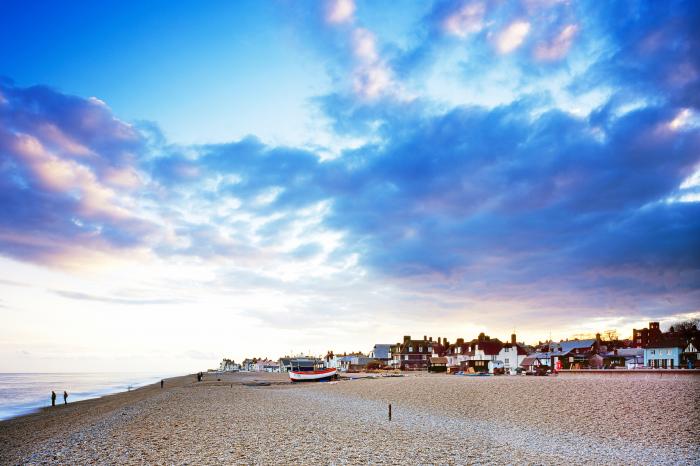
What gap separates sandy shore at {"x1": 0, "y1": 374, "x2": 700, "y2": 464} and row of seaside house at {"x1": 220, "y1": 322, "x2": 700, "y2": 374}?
46.0 metres

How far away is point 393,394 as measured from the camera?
52.4 metres

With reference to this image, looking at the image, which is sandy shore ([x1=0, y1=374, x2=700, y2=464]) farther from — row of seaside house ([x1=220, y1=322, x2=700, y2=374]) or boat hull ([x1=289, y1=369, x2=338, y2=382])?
boat hull ([x1=289, y1=369, x2=338, y2=382])

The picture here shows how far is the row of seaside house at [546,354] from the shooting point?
88.1m

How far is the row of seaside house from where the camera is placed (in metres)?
88.1

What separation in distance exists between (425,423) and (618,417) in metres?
12.4

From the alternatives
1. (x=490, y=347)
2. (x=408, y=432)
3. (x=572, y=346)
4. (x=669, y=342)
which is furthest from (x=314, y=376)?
(x=572, y=346)

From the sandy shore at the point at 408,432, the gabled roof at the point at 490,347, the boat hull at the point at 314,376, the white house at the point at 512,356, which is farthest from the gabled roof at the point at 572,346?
the sandy shore at the point at 408,432

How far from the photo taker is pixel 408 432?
27.9 m

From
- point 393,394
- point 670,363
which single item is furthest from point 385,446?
point 670,363

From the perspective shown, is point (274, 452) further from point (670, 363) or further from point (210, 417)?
point (670, 363)

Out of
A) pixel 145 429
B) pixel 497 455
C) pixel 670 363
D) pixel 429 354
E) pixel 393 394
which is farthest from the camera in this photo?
pixel 429 354

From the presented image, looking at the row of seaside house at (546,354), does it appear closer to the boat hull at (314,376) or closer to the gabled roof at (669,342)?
the gabled roof at (669,342)

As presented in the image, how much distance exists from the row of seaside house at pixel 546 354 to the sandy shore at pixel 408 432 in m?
46.0

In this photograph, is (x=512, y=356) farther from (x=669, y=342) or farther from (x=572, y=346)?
(x=669, y=342)
